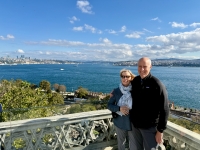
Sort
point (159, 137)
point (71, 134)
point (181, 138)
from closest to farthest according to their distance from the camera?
1. point (159, 137)
2. point (181, 138)
3. point (71, 134)

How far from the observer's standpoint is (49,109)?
11.5ft

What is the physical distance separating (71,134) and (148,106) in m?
1.63

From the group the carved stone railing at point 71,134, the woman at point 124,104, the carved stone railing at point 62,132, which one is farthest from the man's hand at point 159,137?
the carved stone railing at point 62,132

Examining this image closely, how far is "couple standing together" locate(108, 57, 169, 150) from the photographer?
2.20 m

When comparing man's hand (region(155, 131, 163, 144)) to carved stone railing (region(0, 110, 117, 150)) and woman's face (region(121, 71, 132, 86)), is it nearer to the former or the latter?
woman's face (region(121, 71, 132, 86))

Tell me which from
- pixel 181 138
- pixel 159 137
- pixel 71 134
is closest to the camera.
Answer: pixel 159 137

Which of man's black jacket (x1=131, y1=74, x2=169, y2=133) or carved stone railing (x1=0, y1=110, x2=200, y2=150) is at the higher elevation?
man's black jacket (x1=131, y1=74, x2=169, y2=133)

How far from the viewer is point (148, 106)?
2291 millimetres

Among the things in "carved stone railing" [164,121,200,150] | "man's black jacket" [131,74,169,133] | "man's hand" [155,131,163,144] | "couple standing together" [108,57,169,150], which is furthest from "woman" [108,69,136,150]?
"carved stone railing" [164,121,200,150]

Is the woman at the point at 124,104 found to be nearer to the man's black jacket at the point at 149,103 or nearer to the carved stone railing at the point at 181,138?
the man's black jacket at the point at 149,103

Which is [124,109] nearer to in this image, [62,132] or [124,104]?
[124,104]

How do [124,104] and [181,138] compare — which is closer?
[124,104]

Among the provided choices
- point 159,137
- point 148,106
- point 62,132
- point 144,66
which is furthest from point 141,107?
point 62,132

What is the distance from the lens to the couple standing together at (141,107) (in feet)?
7.22
